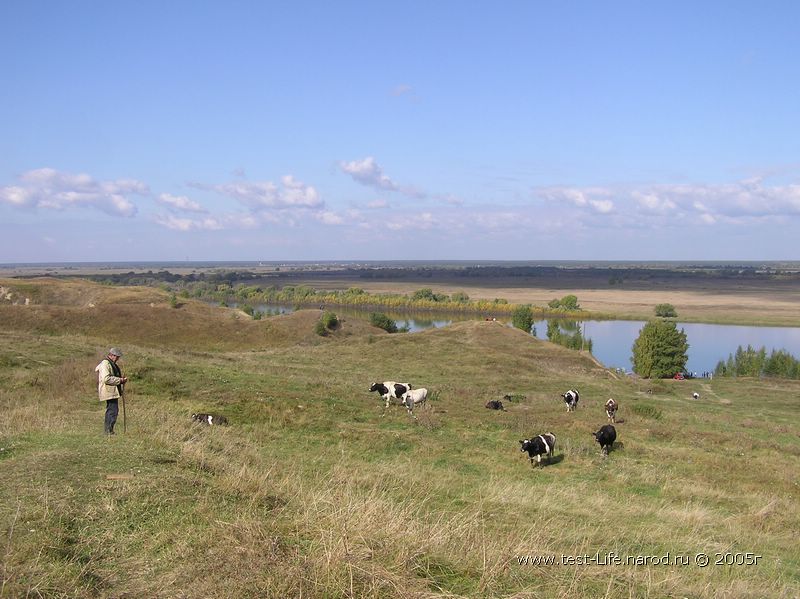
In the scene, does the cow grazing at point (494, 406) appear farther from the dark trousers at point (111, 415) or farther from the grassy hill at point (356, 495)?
the dark trousers at point (111, 415)

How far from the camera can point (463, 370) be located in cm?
4350

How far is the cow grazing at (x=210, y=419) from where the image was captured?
53.0 ft

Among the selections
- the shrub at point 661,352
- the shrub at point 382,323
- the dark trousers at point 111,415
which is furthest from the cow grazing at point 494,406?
the shrub at point 382,323

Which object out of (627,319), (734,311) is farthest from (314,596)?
(734,311)

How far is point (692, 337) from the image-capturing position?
104812 mm

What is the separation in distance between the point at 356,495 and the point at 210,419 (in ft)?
29.5

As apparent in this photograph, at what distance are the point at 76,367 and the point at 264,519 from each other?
17732 millimetres

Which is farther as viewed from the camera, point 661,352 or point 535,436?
point 661,352

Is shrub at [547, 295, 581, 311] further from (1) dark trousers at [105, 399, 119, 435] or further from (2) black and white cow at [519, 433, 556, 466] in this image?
(1) dark trousers at [105, 399, 119, 435]

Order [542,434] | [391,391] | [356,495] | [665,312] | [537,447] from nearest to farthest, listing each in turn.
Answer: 1. [356,495]
2. [537,447]
3. [542,434]
4. [391,391]
5. [665,312]

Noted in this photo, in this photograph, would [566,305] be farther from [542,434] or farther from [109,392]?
[109,392]

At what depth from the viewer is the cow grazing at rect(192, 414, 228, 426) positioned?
1617cm

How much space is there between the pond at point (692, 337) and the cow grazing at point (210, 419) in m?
63.2

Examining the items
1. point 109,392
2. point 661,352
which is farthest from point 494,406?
point 661,352
